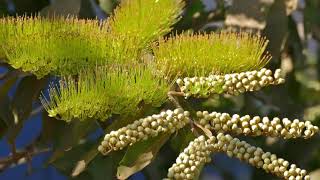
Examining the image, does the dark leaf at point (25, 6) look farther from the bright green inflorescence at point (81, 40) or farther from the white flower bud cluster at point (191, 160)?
the white flower bud cluster at point (191, 160)

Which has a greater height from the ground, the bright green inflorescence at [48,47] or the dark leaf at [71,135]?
the bright green inflorescence at [48,47]

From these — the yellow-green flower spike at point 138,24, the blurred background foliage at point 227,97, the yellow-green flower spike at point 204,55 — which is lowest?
the blurred background foliage at point 227,97

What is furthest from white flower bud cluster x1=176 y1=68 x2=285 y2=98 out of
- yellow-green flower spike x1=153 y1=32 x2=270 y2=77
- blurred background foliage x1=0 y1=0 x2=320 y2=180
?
blurred background foliage x1=0 y1=0 x2=320 y2=180

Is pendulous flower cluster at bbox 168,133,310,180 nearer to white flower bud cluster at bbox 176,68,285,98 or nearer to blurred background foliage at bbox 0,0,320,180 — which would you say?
white flower bud cluster at bbox 176,68,285,98

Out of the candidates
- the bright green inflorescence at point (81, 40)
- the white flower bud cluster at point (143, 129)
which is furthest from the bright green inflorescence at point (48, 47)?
the white flower bud cluster at point (143, 129)

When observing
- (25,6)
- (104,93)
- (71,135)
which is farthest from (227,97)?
(104,93)

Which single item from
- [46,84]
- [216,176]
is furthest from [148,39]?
[216,176]

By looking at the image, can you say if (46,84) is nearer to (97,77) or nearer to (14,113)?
(14,113)

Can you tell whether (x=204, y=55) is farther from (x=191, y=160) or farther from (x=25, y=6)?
(x=25, y=6)
